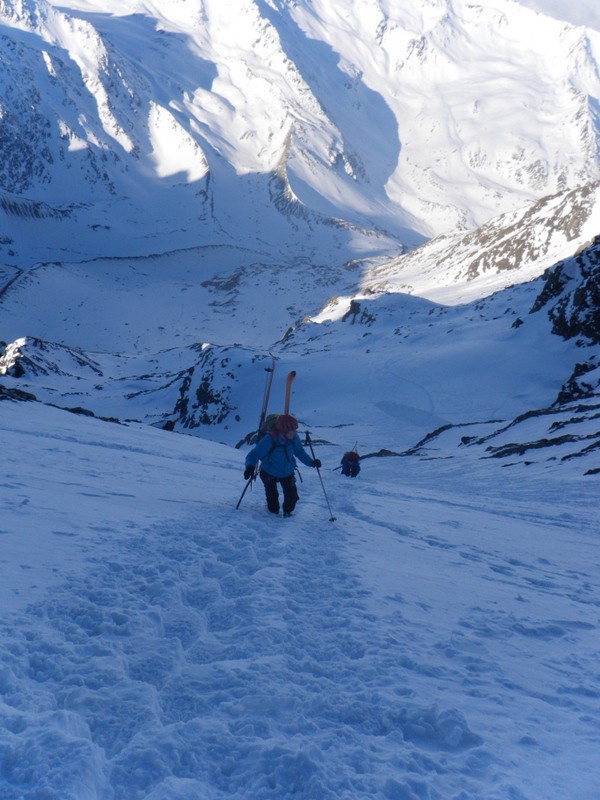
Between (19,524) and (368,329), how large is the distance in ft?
200

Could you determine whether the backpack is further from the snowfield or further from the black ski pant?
the snowfield

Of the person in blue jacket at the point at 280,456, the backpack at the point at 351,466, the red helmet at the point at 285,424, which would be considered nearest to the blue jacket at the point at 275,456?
the person in blue jacket at the point at 280,456

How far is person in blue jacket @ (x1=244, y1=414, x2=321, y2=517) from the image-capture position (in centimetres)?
857

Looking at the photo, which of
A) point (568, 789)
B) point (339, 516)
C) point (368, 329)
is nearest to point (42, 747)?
point (568, 789)

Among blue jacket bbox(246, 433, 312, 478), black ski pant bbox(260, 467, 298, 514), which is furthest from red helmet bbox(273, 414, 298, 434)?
black ski pant bbox(260, 467, 298, 514)

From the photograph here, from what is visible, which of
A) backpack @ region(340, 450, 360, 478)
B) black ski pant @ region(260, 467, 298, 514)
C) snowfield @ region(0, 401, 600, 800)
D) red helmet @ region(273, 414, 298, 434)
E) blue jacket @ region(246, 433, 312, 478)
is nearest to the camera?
snowfield @ region(0, 401, 600, 800)

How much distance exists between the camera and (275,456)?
28.3 feet

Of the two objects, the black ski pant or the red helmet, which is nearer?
the red helmet

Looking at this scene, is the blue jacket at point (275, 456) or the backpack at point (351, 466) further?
the backpack at point (351, 466)

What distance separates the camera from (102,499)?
773 cm

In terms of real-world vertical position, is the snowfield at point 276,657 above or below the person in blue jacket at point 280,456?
below

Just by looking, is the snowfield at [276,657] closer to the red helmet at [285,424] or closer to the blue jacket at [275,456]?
the blue jacket at [275,456]

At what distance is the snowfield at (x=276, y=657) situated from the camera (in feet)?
10.2

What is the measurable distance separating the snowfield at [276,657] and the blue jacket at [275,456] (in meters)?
0.73
